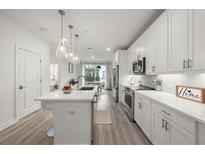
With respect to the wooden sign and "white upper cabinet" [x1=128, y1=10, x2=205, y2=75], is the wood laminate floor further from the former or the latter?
"white upper cabinet" [x1=128, y1=10, x2=205, y2=75]

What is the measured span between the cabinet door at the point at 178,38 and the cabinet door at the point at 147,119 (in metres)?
0.91

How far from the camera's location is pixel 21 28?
12.4 ft

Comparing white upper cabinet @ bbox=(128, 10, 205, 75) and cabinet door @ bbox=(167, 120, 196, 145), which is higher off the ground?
white upper cabinet @ bbox=(128, 10, 205, 75)

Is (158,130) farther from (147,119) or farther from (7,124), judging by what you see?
(7,124)

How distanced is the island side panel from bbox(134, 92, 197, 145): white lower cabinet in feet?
3.72

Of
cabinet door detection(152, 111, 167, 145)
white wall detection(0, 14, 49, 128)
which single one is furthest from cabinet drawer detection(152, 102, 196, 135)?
white wall detection(0, 14, 49, 128)

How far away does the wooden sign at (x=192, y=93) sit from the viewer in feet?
6.06

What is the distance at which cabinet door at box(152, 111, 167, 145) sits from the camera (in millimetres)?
Answer: 1949

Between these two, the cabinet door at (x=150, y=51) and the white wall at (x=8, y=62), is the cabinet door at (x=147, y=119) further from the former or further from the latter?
the white wall at (x=8, y=62)

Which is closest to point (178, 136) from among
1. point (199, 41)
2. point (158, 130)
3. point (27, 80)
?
point (158, 130)

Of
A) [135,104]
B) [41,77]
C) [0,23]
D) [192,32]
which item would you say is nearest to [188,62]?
[192,32]

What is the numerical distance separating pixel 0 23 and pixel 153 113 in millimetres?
3859

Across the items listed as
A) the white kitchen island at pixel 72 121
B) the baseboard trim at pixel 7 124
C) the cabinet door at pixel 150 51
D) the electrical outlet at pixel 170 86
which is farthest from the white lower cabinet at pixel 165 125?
the baseboard trim at pixel 7 124

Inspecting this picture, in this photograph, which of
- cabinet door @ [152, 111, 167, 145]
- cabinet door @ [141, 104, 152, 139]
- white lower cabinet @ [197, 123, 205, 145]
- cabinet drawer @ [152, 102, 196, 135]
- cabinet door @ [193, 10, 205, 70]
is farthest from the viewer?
cabinet door @ [141, 104, 152, 139]
